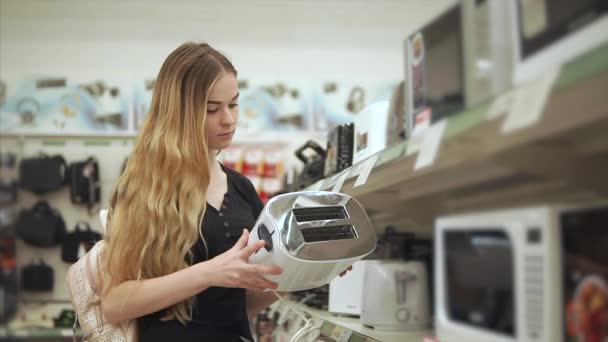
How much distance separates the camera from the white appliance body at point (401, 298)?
1.38m

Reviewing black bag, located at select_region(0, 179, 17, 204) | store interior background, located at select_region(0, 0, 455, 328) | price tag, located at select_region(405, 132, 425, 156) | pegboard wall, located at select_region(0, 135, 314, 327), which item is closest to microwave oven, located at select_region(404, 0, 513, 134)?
price tag, located at select_region(405, 132, 425, 156)

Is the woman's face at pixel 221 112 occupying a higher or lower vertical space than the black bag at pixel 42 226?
higher

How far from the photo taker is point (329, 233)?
3.83 feet

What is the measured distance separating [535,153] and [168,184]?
3.45ft

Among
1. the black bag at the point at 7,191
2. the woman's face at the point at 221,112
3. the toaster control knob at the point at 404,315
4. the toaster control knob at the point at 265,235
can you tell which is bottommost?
the toaster control knob at the point at 404,315

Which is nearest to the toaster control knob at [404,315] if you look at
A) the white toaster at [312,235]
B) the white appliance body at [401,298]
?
the white appliance body at [401,298]

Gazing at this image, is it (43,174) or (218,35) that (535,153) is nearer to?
(43,174)

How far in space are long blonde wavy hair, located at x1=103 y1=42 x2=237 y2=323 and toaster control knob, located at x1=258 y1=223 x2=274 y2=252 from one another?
0.28m

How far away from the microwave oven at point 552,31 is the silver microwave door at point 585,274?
6.2 inches

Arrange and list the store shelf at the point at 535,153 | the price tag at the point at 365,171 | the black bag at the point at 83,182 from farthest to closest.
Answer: the black bag at the point at 83,182 → the price tag at the point at 365,171 → the store shelf at the point at 535,153

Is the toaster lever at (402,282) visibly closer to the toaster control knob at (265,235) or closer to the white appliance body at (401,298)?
the white appliance body at (401,298)

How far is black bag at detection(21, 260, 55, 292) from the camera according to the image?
4.40 metres

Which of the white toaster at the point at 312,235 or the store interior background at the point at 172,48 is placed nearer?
the white toaster at the point at 312,235

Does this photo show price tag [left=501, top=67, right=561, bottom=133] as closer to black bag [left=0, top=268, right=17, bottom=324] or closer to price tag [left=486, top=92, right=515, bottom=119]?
price tag [left=486, top=92, right=515, bottom=119]
